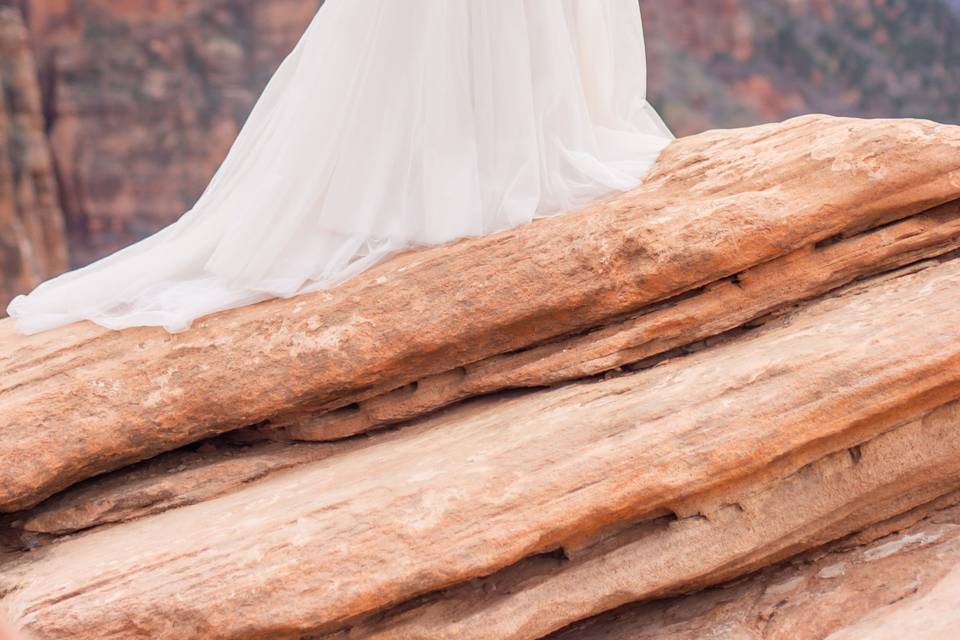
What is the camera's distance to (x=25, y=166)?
80.6 feet

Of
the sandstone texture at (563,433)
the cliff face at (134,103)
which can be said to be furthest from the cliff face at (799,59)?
the sandstone texture at (563,433)

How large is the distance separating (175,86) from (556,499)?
27.5 meters

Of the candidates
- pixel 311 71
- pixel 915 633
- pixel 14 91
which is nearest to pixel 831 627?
pixel 915 633

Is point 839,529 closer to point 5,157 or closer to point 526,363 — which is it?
point 526,363

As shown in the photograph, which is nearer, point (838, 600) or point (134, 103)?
point (838, 600)

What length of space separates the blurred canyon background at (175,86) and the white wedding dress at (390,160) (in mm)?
20357

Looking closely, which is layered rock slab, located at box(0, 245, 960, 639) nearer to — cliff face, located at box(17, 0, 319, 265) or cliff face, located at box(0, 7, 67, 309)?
cliff face, located at box(0, 7, 67, 309)

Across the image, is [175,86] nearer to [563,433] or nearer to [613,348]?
[613,348]

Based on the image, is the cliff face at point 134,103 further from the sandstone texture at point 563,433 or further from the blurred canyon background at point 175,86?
the sandstone texture at point 563,433

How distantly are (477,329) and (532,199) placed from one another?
1.53 ft

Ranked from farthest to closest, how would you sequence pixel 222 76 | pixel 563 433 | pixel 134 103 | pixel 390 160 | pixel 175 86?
pixel 222 76 → pixel 175 86 → pixel 134 103 → pixel 390 160 → pixel 563 433

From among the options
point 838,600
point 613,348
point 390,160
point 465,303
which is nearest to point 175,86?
point 390,160

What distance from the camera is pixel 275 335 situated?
336cm

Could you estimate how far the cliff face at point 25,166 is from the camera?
23156 mm
